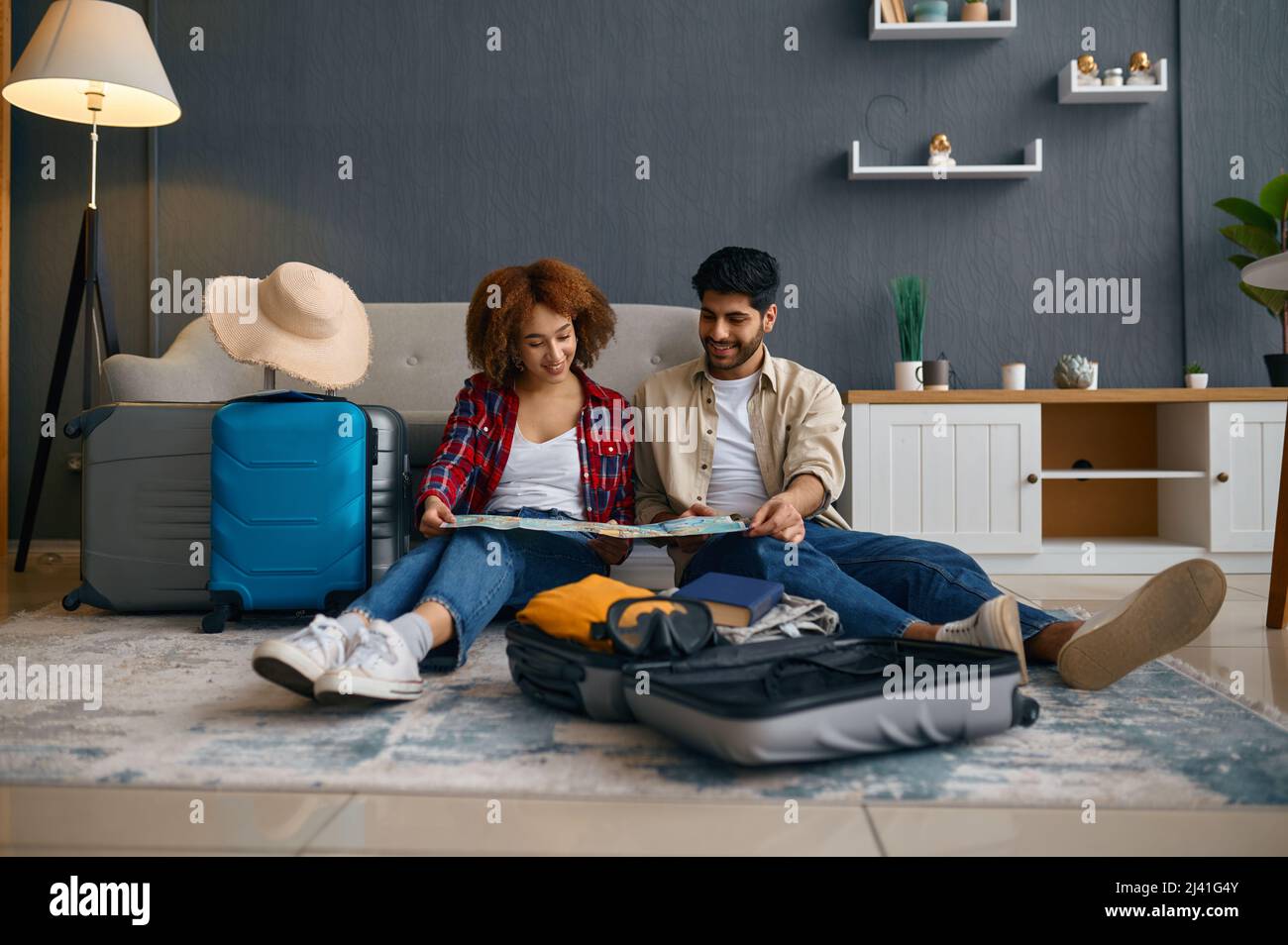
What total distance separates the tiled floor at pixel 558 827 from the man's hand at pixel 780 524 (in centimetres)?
71

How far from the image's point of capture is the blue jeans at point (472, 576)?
1562 millimetres

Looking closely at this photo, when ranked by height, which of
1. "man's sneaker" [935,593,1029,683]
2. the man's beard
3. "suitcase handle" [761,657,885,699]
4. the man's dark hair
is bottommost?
"suitcase handle" [761,657,885,699]

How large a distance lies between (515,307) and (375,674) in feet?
2.78

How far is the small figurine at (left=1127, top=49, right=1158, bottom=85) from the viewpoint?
327 cm

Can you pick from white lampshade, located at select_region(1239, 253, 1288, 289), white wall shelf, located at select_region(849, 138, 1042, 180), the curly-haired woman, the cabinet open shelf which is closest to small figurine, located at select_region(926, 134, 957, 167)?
white wall shelf, located at select_region(849, 138, 1042, 180)

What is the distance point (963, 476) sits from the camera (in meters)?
2.99

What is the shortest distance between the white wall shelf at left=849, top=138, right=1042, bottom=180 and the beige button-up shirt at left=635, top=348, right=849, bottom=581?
1541 mm

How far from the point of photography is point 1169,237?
3.39 meters

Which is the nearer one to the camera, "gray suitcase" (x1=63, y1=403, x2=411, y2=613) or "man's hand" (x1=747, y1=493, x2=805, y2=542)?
"man's hand" (x1=747, y1=493, x2=805, y2=542)

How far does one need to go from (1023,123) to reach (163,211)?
3.11 metres

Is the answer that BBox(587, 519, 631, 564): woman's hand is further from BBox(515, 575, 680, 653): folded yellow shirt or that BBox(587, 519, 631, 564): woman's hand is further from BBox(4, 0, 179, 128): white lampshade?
BBox(4, 0, 179, 128): white lampshade

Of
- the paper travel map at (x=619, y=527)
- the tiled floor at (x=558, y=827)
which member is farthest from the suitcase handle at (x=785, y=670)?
the paper travel map at (x=619, y=527)

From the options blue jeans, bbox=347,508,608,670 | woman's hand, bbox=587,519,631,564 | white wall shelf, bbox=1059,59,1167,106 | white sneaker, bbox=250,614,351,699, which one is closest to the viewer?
white sneaker, bbox=250,614,351,699
